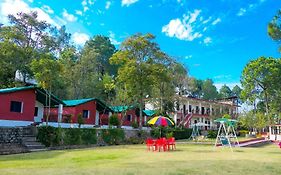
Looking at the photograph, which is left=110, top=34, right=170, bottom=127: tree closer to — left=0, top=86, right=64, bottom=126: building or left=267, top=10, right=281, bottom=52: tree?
left=0, top=86, right=64, bottom=126: building

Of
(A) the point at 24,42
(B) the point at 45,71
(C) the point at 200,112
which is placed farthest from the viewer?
(C) the point at 200,112

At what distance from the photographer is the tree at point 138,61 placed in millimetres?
31922

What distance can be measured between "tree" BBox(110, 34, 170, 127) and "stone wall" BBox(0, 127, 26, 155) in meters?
14.3

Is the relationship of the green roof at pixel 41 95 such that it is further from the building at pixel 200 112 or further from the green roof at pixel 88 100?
the building at pixel 200 112

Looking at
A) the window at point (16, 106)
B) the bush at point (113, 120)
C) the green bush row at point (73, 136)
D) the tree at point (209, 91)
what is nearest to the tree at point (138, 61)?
the bush at point (113, 120)

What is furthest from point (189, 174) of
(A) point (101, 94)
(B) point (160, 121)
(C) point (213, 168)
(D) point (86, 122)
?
(A) point (101, 94)

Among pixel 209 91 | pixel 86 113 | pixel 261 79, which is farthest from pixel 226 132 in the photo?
pixel 209 91

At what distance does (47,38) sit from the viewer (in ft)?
144

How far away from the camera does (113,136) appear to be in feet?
87.4

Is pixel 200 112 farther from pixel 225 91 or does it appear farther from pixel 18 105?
pixel 18 105

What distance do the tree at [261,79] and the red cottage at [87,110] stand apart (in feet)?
73.5

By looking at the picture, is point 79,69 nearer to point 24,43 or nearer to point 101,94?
point 101,94

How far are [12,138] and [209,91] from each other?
245ft

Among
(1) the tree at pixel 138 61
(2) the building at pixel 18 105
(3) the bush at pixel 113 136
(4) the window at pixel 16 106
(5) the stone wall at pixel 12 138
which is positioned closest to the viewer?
(5) the stone wall at pixel 12 138
